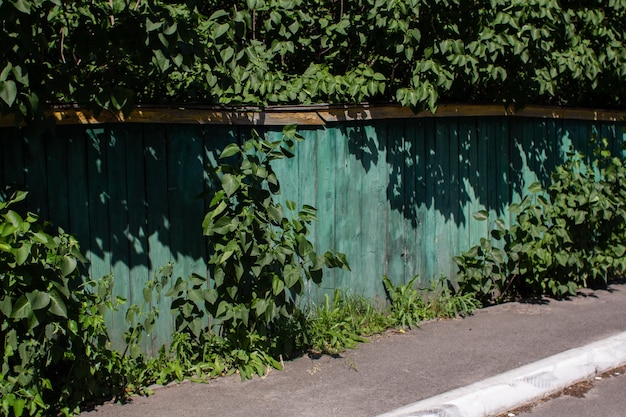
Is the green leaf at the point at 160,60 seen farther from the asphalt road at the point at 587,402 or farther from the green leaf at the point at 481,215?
the green leaf at the point at 481,215

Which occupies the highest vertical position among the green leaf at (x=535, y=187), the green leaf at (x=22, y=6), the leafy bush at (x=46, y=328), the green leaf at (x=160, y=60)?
the green leaf at (x=22, y=6)

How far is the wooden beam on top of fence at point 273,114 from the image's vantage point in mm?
5039

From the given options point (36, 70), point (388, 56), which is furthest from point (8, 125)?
point (388, 56)

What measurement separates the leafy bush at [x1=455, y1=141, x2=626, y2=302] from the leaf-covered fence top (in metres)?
0.94

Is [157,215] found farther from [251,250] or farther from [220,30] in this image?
[220,30]

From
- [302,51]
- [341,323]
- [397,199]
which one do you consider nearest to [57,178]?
[341,323]

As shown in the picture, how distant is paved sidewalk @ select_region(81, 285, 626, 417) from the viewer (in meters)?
4.78

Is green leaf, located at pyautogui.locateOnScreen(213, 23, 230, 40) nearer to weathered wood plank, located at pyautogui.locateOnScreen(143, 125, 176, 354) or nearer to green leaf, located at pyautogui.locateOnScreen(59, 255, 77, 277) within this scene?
weathered wood plank, located at pyautogui.locateOnScreen(143, 125, 176, 354)

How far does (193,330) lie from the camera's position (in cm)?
521

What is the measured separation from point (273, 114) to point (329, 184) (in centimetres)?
78

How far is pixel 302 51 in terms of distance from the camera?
691 cm

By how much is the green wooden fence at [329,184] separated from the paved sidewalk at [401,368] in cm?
60


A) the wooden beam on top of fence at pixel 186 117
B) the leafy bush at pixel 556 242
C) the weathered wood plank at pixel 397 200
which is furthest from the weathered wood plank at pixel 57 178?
the leafy bush at pixel 556 242

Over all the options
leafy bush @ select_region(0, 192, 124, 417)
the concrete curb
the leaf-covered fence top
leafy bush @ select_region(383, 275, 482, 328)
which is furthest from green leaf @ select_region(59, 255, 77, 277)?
leafy bush @ select_region(383, 275, 482, 328)
